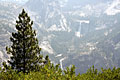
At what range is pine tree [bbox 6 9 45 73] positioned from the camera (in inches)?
1371

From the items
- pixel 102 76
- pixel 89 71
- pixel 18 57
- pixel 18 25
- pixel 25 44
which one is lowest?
pixel 102 76

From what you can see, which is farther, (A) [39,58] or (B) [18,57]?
(A) [39,58]

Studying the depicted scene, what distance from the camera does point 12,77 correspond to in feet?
36.7

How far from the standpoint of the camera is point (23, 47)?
35.6 metres

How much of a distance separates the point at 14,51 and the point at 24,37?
3.52 m

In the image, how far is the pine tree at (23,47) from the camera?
34.8 m

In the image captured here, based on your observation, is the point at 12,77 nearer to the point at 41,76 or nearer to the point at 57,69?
the point at 41,76

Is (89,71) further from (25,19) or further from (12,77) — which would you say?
(25,19)

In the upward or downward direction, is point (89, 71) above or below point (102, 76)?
above

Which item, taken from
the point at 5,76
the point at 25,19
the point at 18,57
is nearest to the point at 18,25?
the point at 25,19

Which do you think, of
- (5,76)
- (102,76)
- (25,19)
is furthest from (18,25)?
(102,76)

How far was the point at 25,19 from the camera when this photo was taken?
36.1m

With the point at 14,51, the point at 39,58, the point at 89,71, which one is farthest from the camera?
the point at 39,58

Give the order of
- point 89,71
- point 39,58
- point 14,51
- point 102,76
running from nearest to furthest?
1. point 102,76
2. point 89,71
3. point 14,51
4. point 39,58
